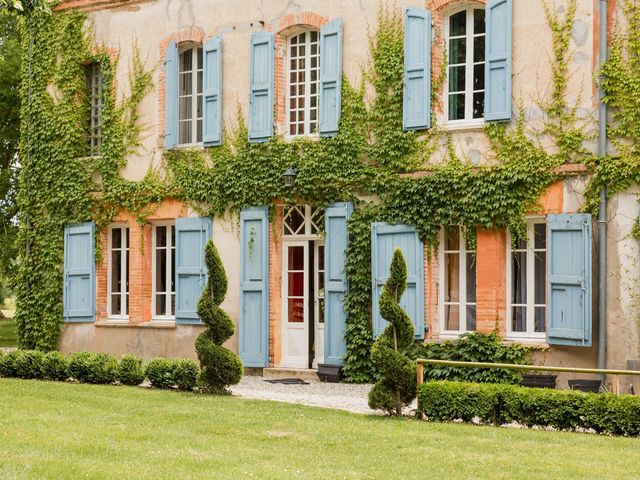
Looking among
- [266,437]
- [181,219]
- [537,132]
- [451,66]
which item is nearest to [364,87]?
[451,66]

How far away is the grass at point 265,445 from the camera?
8.36 metres

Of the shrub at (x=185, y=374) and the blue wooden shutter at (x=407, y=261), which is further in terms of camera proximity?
the blue wooden shutter at (x=407, y=261)

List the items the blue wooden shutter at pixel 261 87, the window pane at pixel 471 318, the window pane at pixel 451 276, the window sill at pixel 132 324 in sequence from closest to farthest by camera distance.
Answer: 1. the window pane at pixel 471 318
2. the window pane at pixel 451 276
3. the blue wooden shutter at pixel 261 87
4. the window sill at pixel 132 324

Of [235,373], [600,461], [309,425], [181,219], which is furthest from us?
[181,219]

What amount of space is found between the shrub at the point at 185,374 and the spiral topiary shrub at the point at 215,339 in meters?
0.27

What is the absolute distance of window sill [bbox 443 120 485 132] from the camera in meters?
14.9

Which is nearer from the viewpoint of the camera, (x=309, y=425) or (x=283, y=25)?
(x=309, y=425)

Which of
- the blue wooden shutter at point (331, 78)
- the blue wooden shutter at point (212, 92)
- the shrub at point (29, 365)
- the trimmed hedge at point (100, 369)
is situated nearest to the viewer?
the trimmed hedge at point (100, 369)

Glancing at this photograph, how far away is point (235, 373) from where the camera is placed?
13.5 meters

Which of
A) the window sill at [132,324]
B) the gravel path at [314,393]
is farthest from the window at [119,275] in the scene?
the gravel path at [314,393]

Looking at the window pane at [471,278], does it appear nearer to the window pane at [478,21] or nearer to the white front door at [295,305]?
the white front door at [295,305]

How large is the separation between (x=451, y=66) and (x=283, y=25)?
2.97 m

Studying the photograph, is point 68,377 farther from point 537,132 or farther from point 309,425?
point 537,132

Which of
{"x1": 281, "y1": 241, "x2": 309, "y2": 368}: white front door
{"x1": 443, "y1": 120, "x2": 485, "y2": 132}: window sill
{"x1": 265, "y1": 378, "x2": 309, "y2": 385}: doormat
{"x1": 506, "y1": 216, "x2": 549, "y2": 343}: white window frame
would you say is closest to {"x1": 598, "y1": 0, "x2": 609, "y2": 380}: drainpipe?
{"x1": 506, "y1": 216, "x2": 549, "y2": 343}: white window frame
